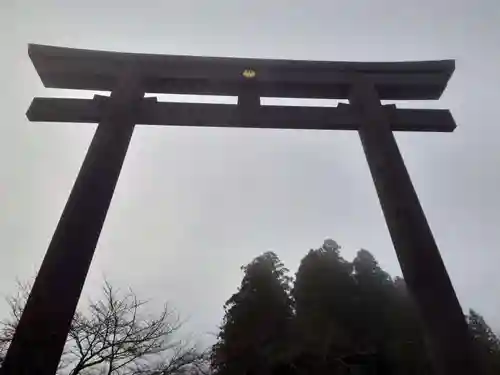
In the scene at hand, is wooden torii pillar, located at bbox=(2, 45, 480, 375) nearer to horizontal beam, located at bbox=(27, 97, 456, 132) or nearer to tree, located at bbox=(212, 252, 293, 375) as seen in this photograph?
horizontal beam, located at bbox=(27, 97, 456, 132)

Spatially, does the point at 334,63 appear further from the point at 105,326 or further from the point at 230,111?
the point at 105,326

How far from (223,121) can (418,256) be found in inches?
95.9

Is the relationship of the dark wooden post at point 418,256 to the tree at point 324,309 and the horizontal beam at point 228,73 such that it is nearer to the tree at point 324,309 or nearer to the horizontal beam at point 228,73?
the horizontal beam at point 228,73

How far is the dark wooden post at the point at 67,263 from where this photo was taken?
94.3 inches

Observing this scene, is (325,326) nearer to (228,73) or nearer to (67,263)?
(228,73)

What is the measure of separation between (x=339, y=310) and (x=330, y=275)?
7.42 ft

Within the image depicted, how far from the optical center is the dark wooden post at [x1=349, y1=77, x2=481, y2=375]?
2.57 metres

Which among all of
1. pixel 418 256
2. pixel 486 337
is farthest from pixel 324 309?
pixel 418 256

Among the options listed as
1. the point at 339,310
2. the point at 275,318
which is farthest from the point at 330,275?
the point at 275,318

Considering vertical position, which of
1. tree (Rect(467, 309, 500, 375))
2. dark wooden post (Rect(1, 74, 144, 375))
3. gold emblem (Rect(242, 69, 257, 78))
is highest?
tree (Rect(467, 309, 500, 375))

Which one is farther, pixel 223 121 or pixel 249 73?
pixel 249 73

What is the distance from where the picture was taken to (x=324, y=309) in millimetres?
18812

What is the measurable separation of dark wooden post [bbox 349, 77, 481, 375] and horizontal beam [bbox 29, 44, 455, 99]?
80 cm

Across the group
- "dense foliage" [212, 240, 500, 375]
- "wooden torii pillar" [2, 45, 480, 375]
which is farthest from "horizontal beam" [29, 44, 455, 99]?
"dense foliage" [212, 240, 500, 375]
